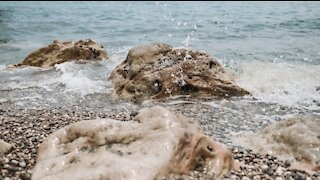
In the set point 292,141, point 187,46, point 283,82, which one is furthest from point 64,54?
point 292,141

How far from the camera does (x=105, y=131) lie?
564cm

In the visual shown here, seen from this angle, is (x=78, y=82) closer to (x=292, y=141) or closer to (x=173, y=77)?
(x=173, y=77)

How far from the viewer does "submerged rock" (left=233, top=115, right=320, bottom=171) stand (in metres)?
6.00

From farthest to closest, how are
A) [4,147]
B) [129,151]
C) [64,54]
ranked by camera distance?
[64,54], [4,147], [129,151]

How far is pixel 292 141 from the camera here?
6.37 m

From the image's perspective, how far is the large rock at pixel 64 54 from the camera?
14.2 metres

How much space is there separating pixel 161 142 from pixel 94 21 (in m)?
26.9

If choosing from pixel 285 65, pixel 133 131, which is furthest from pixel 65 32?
pixel 133 131

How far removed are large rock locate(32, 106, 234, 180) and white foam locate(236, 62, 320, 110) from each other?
4.40 m

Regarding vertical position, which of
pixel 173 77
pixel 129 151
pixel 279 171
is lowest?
pixel 279 171

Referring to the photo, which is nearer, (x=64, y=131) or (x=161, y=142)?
(x=161, y=142)

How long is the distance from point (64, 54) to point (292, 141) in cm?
1013

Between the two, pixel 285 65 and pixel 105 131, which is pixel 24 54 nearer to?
pixel 285 65

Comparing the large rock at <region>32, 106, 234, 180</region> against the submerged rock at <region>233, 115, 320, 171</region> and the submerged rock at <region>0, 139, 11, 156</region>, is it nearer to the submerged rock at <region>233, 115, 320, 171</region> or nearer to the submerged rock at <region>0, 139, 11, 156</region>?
the submerged rock at <region>0, 139, 11, 156</region>
